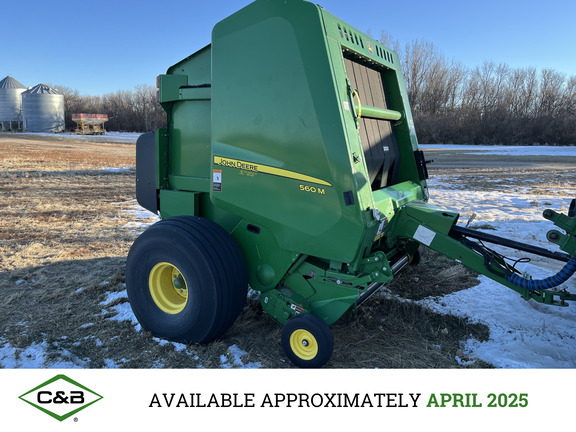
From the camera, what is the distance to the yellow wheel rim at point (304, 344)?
2.90m

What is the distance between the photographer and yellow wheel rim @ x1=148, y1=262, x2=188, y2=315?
3.29 meters

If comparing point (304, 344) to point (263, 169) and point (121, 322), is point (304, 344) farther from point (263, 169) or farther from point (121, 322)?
point (121, 322)

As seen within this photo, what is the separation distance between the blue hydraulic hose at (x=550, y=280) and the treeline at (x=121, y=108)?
64.0 metres

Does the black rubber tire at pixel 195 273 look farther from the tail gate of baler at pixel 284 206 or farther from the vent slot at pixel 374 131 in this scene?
the vent slot at pixel 374 131

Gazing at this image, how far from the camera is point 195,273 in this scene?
3004mm

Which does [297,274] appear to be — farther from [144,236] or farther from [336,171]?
[144,236]

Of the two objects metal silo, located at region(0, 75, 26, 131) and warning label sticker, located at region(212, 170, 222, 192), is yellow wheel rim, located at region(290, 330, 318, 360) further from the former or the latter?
metal silo, located at region(0, 75, 26, 131)

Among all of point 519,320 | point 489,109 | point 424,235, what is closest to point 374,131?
point 424,235

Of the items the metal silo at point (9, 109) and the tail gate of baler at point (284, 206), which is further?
the metal silo at point (9, 109)

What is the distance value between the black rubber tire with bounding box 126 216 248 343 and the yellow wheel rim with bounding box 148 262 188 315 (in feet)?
→ 0.12

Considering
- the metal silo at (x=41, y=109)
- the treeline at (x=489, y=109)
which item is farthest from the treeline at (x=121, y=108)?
the treeline at (x=489, y=109)

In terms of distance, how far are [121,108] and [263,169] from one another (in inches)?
2847

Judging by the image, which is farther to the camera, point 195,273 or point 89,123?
point 89,123
